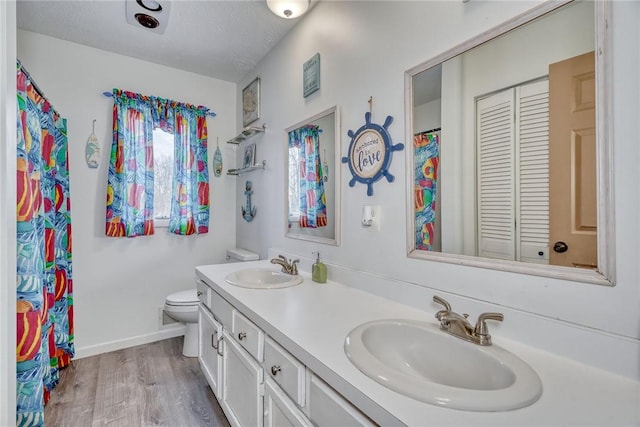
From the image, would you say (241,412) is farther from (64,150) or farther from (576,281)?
(64,150)

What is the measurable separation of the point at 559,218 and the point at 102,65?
121 inches

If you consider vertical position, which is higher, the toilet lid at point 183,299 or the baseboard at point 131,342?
the toilet lid at point 183,299

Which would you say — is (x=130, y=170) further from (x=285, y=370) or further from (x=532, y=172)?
(x=532, y=172)

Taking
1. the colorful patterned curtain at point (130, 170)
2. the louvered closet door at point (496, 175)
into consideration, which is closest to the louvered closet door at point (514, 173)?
the louvered closet door at point (496, 175)

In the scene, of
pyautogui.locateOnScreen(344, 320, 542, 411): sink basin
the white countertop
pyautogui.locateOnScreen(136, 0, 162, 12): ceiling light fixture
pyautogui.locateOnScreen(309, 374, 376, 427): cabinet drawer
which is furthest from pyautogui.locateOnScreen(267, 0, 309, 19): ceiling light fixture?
pyautogui.locateOnScreen(309, 374, 376, 427): cabinet drawer

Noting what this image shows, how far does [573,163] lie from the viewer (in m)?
0.79

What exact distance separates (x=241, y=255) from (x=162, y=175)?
38.6 inches

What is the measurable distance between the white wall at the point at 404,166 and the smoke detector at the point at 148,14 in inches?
29.5

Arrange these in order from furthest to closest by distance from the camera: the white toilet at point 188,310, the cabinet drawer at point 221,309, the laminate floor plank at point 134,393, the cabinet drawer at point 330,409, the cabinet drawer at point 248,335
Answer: the white toilet at point 188,310
the laminate floor plank at point 134,393
the cabinet drawer at point 221,309
the cabinet drawer at point 248,335
the cabinet drawer at point 330,409

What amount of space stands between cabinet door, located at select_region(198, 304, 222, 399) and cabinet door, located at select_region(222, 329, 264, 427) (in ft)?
0.21

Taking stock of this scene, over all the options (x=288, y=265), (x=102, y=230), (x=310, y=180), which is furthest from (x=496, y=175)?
(x=102, y=230)

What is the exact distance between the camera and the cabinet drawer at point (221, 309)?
1.40 meters

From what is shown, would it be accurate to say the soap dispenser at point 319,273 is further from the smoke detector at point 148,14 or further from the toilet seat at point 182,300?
the smoke detector at point 148,14

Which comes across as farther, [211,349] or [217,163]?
[217,163]
